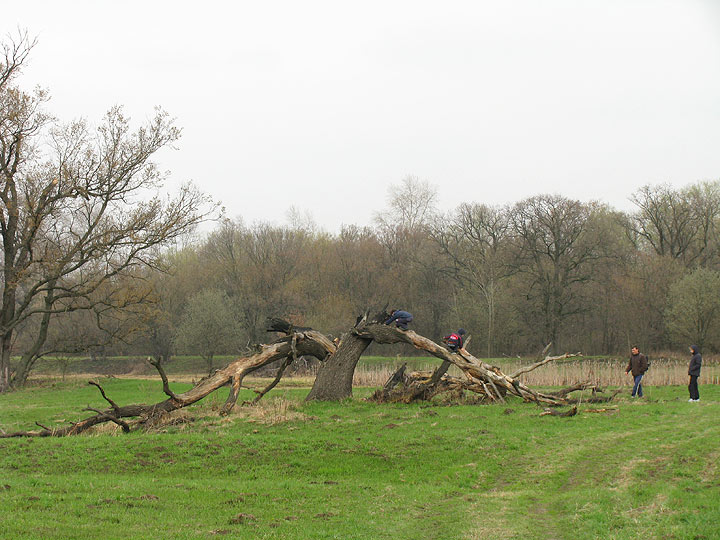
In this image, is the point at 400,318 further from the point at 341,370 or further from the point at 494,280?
the point at 494,280

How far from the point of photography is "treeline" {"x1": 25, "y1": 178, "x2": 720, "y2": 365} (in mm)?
45938

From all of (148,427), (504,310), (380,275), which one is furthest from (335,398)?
(380,275)

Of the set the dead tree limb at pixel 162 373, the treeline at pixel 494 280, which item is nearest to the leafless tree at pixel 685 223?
the treeline at pixel 494 280

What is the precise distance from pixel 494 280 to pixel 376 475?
42899 millimetres

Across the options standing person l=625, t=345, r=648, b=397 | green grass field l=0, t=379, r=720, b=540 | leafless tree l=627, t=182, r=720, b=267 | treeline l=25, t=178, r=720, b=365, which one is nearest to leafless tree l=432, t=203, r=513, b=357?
treeline l=25, t=178, r=720, b=365

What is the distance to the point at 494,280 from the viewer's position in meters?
52.3

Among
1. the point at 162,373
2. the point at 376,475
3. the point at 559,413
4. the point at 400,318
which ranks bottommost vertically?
the point at 376,475

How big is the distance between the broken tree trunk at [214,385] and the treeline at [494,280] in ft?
83.8

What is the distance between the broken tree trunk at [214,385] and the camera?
1448cm

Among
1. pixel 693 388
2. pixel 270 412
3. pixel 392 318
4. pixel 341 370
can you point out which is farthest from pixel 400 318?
pixel 693 388

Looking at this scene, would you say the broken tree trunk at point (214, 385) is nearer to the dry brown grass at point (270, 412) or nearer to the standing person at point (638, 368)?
the dry brown grass at point (270, 412)

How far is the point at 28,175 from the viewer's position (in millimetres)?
31406

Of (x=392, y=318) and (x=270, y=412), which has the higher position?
(x=392, y=318)

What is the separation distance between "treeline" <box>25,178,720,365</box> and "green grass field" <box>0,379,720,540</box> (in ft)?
98.0
